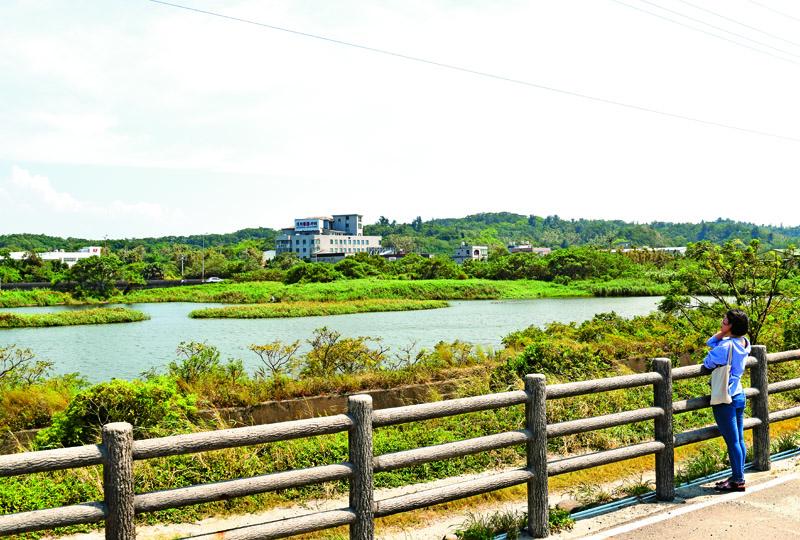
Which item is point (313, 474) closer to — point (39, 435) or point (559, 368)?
point (39, 435)

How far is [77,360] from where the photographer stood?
27.7 m

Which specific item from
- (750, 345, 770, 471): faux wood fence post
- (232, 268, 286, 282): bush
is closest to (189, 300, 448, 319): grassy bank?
(232, 268, 286, 282): bush

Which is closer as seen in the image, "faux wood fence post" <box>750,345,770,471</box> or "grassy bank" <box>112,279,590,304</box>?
"faux wood fence post" <box>750,345,770,471</box>

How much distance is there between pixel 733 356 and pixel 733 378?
0.23 m

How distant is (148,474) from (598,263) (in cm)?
7624

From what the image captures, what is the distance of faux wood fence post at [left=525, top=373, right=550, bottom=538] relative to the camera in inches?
210

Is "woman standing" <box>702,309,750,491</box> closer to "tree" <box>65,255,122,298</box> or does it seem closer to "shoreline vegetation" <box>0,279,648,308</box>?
→ "shoreline vegetation" <box>0,279,648,308</box>

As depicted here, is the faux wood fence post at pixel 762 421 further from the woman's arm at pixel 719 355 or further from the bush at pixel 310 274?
the bush at pixel 310 274

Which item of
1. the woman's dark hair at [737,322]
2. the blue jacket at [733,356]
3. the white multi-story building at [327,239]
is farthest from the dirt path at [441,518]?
the white multi-story building at [327,239]

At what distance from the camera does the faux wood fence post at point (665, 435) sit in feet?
20.1

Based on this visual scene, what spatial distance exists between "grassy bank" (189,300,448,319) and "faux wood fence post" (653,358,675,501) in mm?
45916

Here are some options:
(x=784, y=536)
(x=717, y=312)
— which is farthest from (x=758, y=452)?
(x=717, y=312)

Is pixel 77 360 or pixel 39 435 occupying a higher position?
pixel 39 435

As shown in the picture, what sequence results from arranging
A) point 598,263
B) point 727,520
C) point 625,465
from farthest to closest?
point 598,263 < point 625,465 < point 727,520
